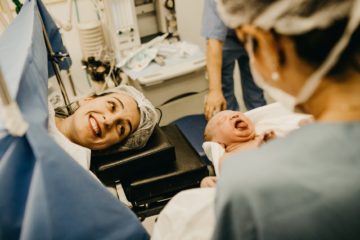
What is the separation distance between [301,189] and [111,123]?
1048 mm

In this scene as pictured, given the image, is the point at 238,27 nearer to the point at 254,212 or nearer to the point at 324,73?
the point at 324,73

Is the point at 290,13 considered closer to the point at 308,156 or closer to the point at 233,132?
the point at 308,156

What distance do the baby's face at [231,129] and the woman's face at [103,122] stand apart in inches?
15.3

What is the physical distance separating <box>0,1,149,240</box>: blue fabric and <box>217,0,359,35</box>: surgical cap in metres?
0.54

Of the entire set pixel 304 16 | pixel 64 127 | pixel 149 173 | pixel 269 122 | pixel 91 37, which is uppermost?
pixel 304 16

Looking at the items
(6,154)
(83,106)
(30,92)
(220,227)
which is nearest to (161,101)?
(83,106)

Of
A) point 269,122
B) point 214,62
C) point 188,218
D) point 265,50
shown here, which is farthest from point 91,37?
point 265,50

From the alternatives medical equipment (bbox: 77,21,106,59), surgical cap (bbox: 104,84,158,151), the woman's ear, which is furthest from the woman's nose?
medical equipment (bbox: 77,21,106,59)

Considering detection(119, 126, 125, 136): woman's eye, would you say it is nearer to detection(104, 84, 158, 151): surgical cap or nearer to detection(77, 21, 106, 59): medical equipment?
detection(104, 84, 158, 151): surgical cap

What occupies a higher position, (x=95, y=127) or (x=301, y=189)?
(x=301, y=189)

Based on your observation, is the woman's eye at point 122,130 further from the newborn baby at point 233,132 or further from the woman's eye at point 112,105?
the newborn baby at point 233,132

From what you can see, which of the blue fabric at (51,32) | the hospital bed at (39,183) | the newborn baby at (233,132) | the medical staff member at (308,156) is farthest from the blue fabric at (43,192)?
the blue fabric at (51,32)

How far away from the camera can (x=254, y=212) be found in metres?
0.56

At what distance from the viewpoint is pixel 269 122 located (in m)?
1.50
